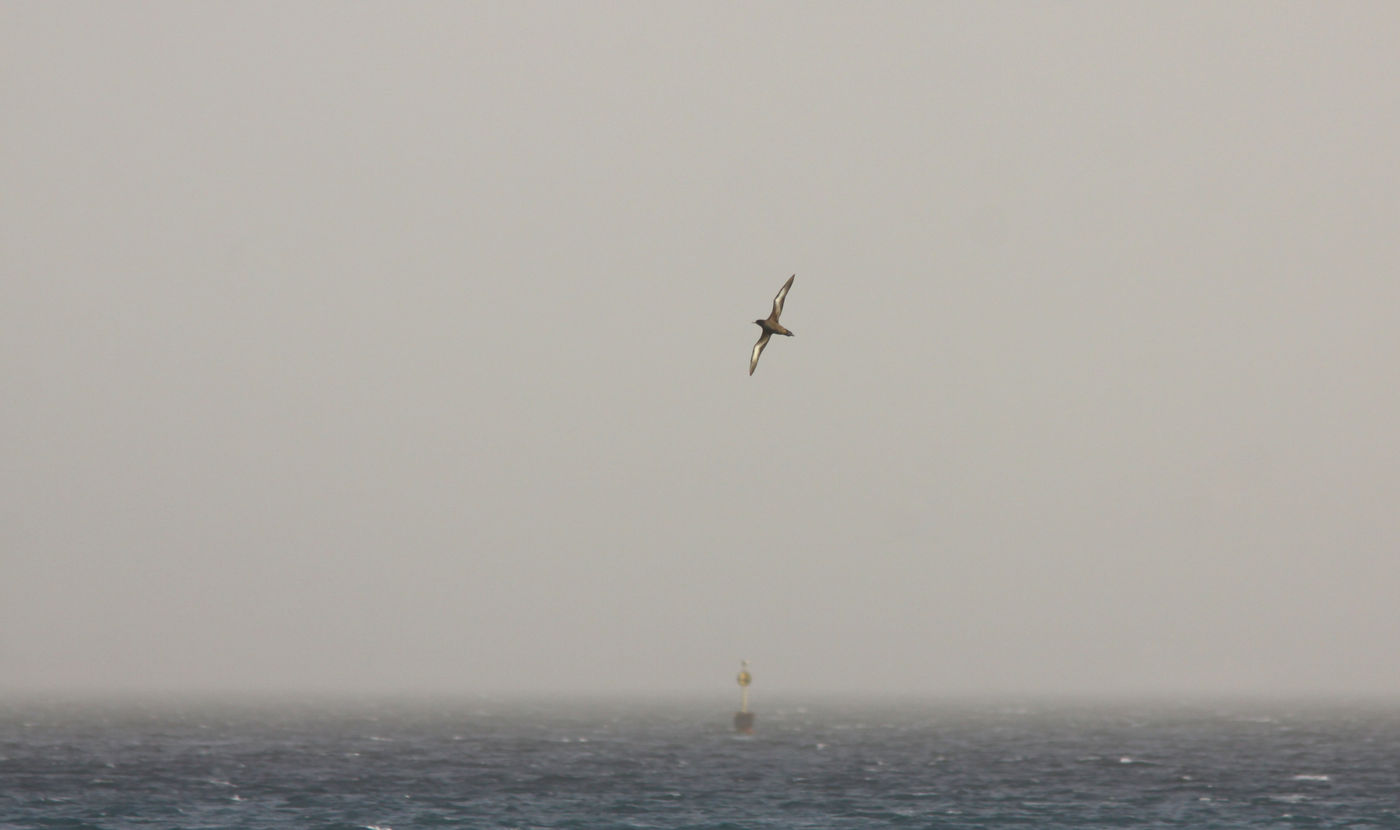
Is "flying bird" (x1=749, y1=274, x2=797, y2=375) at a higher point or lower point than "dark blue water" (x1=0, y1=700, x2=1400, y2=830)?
higher

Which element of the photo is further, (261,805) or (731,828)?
(261,805)

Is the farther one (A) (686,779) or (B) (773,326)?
Answer: (A) (686,779)

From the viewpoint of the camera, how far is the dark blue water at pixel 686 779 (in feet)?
227

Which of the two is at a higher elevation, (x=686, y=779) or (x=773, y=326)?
(x=773, y=326)

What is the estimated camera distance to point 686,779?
90.8 metres

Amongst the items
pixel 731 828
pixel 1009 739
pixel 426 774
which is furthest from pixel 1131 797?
pixel 1009 739

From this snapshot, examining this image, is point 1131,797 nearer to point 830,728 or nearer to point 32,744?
point 32,744

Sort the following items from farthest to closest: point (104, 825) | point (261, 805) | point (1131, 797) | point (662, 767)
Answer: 1. point (662, 767)
2. point (1131, 797)
3. point (261, 805)
4. point (104, 825)

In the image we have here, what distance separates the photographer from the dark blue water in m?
69.2

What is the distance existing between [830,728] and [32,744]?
8698 centimetres

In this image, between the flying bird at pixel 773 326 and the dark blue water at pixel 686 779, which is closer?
the flying bird at pixel 773 326

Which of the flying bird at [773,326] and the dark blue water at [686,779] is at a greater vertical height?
the flying bird at [773,326]

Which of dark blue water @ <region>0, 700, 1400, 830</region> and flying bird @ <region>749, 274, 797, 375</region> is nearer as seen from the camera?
flying bird @ <region>749, 274, 797, 375</region>

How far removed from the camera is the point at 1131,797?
79062mm
